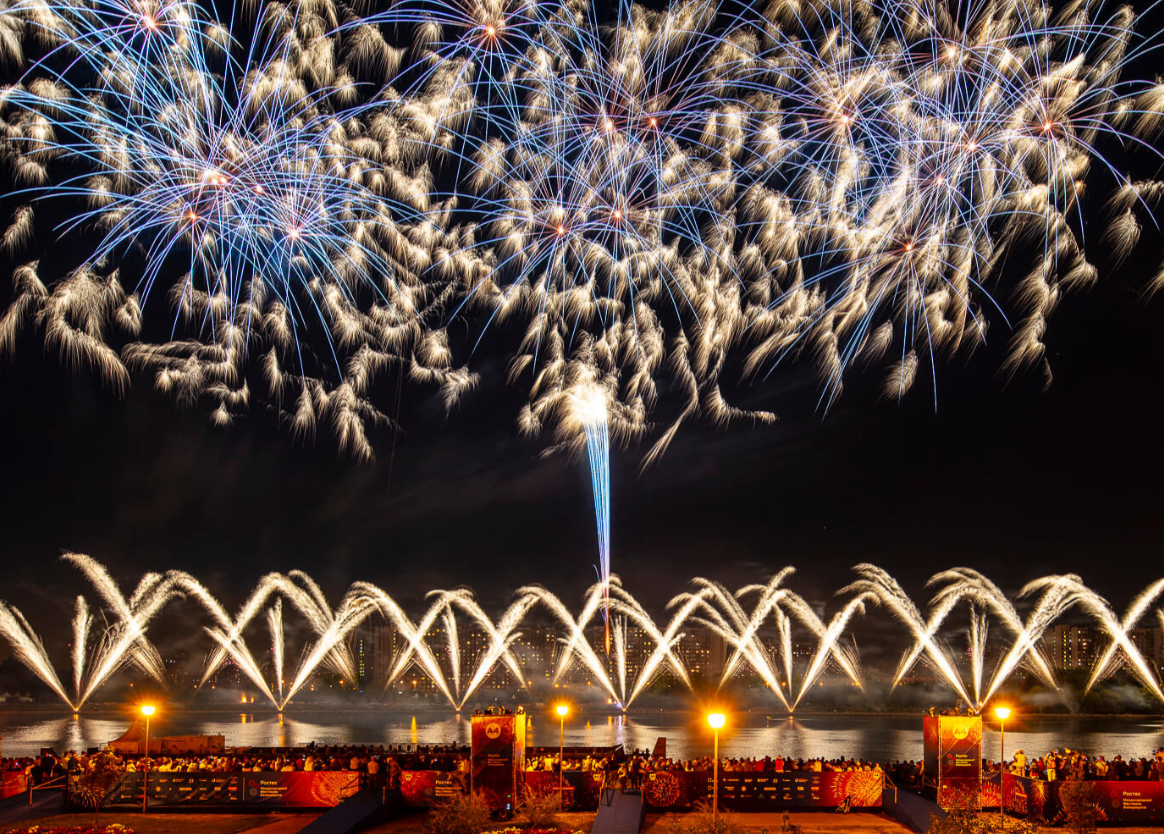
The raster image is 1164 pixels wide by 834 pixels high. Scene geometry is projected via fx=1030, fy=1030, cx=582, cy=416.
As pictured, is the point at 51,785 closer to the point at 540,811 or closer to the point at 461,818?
the point at 461,818

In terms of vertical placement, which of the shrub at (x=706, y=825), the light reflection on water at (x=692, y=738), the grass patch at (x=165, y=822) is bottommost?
the light reflection on water at (x=692, y=738)

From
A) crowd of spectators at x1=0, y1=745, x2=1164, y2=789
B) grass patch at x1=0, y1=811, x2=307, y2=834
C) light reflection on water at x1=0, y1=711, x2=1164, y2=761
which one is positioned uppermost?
crowd of spectators at x1=0, y1=745, x2=1164, y2=789

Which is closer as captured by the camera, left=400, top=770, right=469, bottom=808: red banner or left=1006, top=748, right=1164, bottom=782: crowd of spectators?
left=1006, top=748, right=1164, bottom=782: crowd of spectators

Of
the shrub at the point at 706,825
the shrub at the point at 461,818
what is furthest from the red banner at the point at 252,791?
the shrub at the point at 706,825

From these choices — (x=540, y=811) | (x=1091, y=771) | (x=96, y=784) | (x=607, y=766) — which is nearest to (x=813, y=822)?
(x=607, y=766)

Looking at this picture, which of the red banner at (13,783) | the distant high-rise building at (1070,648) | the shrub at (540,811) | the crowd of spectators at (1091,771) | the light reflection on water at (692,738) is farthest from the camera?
the distant high-rise building at (1070,648)

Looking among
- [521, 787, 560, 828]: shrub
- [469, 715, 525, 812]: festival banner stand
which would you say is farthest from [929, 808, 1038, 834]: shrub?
[469, 715, 525, 812]: festival banner stand

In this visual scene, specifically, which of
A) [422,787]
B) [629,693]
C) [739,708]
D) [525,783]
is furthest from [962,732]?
[629,693]

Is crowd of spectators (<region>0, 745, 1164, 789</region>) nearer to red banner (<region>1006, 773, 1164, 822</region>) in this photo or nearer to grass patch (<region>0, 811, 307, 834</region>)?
red banner (<region>1006, 773, 1164, 822</region>)

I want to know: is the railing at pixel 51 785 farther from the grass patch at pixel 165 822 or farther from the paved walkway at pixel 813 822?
the paved walkway at pixel 813 822
